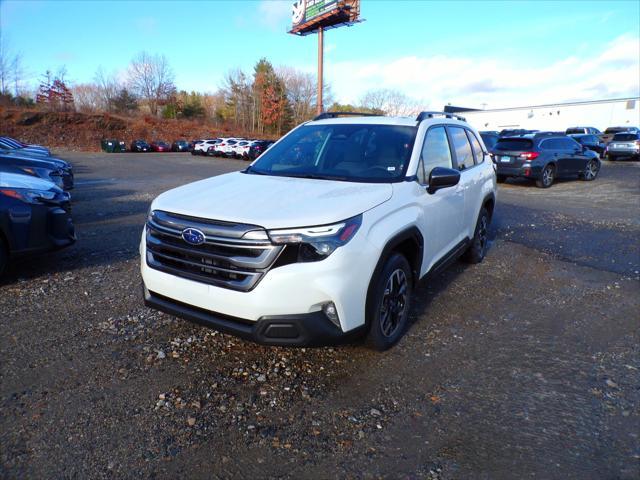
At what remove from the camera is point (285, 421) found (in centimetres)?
264

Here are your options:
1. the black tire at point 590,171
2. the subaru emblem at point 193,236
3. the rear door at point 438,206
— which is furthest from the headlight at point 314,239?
the black tire at point 590,171

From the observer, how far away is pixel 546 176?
14656mm

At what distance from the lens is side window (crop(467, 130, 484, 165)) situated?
553 cm

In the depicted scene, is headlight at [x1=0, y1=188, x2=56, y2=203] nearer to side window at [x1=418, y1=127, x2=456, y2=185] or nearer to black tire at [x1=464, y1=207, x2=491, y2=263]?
side window at [x1=418, y1=127, x2=456, y2=185]

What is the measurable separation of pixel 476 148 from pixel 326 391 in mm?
4035

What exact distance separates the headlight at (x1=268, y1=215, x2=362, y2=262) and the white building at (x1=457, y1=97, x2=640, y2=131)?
4634cm

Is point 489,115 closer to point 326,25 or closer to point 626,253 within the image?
point 326,25

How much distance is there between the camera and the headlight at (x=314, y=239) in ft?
8.57

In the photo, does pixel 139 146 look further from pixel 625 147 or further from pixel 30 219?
pixel 30 219

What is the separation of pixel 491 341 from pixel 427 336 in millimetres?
540

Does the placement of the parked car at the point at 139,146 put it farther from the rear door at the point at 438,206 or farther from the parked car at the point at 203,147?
the rear door at the point at 438,206

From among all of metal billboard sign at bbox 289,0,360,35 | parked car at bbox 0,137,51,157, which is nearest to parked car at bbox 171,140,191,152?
metal billboard sign at bbox 289,0,360,35

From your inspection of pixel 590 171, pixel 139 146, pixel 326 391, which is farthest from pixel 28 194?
pixel 139 146

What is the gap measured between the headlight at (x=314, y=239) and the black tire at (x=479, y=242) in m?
3.23
